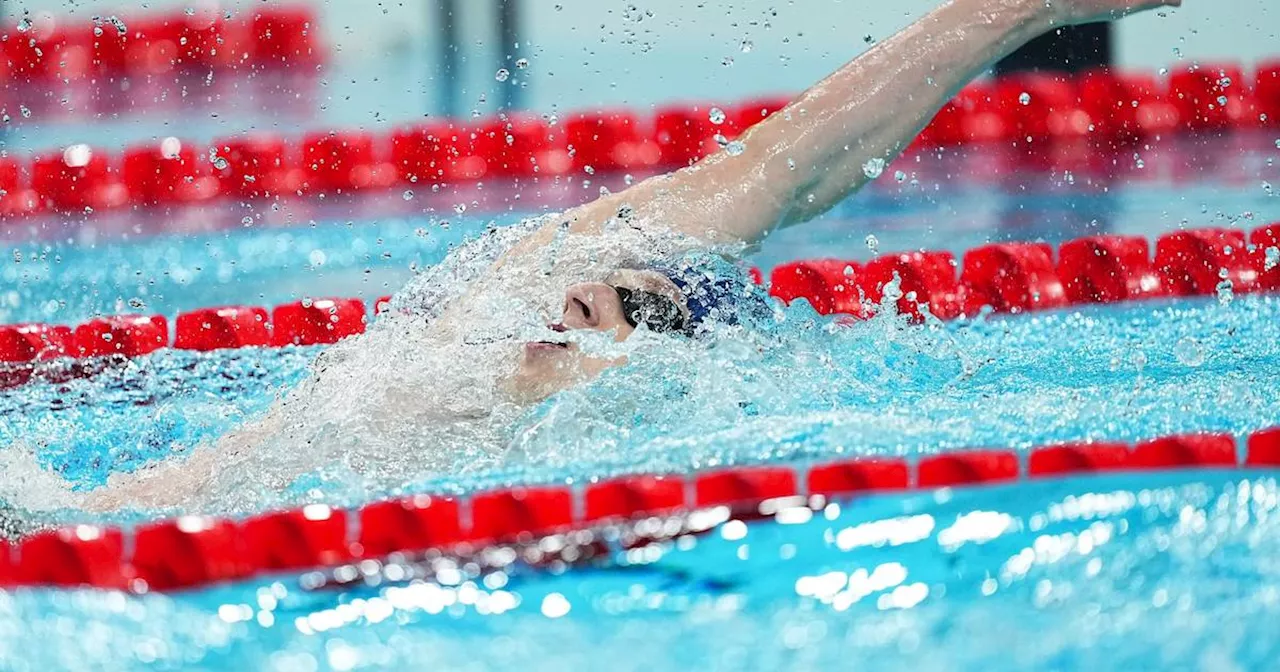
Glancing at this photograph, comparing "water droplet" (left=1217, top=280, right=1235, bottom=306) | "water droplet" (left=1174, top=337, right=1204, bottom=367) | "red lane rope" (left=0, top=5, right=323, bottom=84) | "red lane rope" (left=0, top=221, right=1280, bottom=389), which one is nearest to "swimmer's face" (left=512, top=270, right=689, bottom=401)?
"water droplet" (left=1174, top=337, right=1204, bottom=367)

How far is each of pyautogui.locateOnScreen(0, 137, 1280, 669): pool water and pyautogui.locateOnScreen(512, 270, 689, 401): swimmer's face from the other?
0.03 meters

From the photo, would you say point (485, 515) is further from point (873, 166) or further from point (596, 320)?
point (873, 166)

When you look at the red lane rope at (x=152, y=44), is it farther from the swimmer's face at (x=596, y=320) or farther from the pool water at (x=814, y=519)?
the swimmer's face at (x=596, y=320)

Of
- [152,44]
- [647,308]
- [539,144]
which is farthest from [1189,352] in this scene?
[152,44]

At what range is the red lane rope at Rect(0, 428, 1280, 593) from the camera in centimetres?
153

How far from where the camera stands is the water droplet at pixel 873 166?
87.6 inches

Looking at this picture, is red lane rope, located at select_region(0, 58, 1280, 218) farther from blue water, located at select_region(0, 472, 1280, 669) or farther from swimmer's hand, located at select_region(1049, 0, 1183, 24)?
blue water, located at select_region(0, 472, 1280, 669)

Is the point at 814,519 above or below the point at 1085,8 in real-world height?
below

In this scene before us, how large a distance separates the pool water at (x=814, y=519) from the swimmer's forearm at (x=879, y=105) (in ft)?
0.89

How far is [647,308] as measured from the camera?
79.8 inches

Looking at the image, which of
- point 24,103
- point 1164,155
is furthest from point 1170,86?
point 24,103

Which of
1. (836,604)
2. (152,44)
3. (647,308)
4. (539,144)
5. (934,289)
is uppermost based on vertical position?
(152,44)

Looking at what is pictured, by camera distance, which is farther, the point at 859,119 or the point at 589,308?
the point at 859,119

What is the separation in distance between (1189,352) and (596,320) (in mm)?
1275
